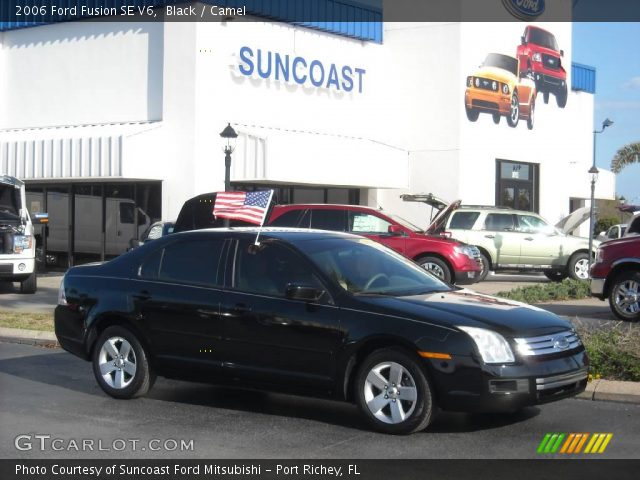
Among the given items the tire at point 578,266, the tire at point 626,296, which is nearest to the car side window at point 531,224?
the tire at point 578,266

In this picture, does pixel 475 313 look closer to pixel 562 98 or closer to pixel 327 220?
pixel 327 220

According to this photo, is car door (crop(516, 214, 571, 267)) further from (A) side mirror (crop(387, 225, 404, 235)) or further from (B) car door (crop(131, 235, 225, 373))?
(B) car door (crop(131, 235, 225, 373))

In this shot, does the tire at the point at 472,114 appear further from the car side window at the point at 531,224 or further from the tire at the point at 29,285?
the tire at the point at 29,285

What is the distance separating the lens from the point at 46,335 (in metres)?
13.9

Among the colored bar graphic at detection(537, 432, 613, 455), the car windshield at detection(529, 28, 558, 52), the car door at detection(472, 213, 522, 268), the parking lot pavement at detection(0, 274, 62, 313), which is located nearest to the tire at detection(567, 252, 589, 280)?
the car door at detection(472, 213, 522, 268)

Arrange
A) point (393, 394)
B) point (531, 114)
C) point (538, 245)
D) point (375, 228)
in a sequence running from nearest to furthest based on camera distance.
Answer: point (393, 394)
point (375, 228)
point (538, 245)
point (531, 114)

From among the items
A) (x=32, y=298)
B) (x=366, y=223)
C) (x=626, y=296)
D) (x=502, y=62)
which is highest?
(x=502, y=62)

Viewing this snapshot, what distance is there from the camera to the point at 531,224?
77.8ft

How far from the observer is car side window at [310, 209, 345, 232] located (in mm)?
19125

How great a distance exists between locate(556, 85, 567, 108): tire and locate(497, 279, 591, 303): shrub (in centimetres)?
1499

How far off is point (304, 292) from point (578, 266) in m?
17.0

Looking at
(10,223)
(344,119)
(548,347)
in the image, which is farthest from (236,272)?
(344,119)

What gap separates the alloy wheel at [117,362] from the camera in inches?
363

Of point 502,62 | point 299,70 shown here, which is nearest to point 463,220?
point 299,70
